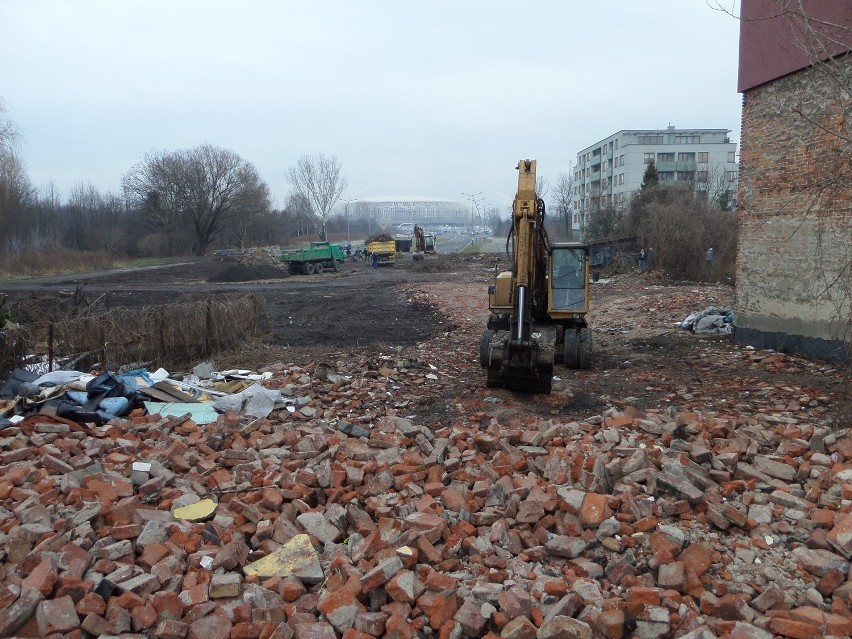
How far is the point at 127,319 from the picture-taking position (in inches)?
466

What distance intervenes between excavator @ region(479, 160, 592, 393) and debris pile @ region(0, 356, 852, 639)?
2320 millimetres

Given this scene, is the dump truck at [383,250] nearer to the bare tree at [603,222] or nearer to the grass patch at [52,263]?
the bare tree at [603,222]

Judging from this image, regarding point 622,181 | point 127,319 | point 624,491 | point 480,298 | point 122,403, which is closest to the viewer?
point 624,491

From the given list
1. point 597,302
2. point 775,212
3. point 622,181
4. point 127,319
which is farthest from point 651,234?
point 622,181

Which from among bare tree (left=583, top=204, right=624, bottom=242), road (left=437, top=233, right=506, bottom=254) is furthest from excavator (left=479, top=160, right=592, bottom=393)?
road (left=437, top=233, right=506, bottom=254)

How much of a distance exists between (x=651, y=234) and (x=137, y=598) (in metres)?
29.4

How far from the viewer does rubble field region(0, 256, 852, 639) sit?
405 centimetres

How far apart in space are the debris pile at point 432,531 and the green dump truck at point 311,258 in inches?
1387

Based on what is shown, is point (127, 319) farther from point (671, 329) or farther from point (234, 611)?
point (671, 329)

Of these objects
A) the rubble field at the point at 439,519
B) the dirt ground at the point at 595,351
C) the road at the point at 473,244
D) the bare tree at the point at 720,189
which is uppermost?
the bare tree at the point at 720,189

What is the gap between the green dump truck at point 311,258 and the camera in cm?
4222

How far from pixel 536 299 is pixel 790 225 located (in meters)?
4.88

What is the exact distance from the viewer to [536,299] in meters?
11.9

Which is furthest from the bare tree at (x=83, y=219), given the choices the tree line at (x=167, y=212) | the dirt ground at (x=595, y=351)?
the dirt ground at (x=595, y=351)
